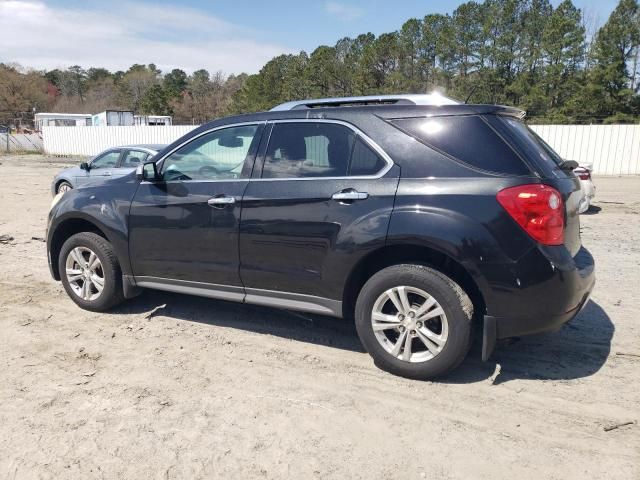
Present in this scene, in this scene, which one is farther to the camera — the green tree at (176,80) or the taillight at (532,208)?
the green tree at (176,80)

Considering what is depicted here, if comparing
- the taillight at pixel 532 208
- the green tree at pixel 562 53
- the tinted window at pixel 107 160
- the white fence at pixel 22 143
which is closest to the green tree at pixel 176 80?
the white fence at pixel 22 143

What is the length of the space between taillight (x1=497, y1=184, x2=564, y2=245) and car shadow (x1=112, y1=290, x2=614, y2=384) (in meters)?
1.00

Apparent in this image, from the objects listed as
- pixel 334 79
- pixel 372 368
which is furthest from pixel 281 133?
pixel 334 79

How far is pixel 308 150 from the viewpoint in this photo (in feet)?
13.7

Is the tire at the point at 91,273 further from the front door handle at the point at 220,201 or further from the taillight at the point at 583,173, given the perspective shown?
the taillight at the point at 583,173

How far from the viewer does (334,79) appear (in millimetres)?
49719

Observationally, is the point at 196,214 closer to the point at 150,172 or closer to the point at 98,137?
the point at 150,172

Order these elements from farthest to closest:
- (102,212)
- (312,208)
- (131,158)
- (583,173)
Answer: (131,158) < (583,173) < (102,212) < (312,208)

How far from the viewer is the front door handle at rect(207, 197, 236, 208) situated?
4297mm

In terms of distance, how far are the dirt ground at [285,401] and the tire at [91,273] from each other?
165 millimetres

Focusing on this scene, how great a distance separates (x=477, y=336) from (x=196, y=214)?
2510 millimetres

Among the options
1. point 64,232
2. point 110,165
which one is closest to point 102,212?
point 64,232

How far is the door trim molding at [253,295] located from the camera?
4043mm

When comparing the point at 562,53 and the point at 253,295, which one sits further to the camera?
the point at 562,53
